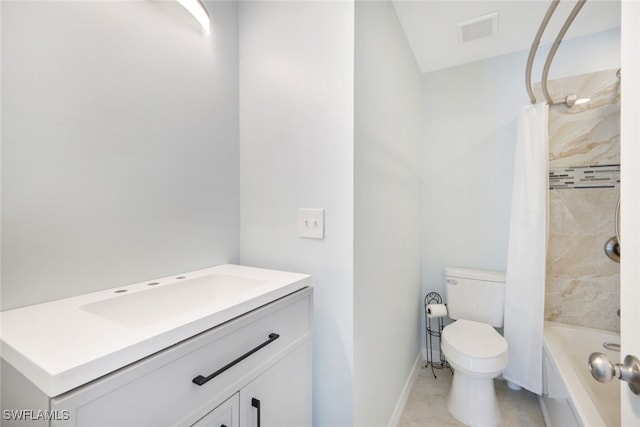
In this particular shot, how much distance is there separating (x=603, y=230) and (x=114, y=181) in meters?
2.74

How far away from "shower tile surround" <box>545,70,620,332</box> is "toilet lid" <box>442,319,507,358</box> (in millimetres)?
544

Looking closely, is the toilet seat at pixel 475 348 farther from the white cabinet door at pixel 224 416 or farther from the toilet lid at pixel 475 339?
the white cabinet door at pixel 224 416

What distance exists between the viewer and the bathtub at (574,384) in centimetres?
120

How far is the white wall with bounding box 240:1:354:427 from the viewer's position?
3.65 feet

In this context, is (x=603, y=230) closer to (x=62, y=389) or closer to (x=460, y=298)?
(x=460, y=298)

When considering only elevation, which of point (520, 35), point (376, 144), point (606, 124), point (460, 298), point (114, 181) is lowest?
point (460, 298)

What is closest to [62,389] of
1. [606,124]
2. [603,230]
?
[603,230]

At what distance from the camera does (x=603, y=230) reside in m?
1.83

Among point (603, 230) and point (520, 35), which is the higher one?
point (520, 35)

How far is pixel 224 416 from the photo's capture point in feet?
2.31

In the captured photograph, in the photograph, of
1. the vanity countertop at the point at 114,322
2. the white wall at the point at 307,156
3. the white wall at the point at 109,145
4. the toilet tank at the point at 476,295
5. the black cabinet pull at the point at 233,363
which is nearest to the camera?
the vanity countertop at the point at 114,322

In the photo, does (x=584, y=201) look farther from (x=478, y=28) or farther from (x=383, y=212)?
(x=383, y=212)

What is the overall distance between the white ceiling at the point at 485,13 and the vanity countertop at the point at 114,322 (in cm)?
175

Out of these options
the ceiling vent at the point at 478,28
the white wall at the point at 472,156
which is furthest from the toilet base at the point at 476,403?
the ceiling vent at the point at 478,28
